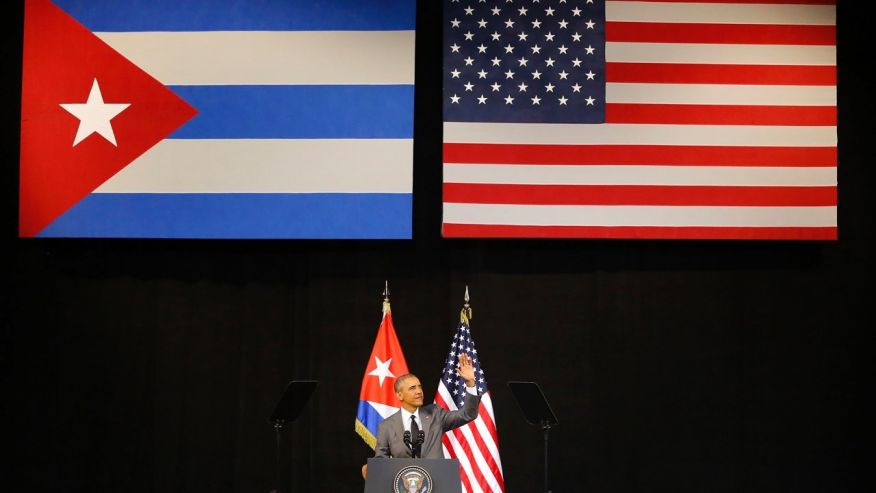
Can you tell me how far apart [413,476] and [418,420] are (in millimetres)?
1150

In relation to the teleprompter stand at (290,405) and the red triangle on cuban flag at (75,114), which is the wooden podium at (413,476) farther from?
the red triangle on cuban flag at (75,114)

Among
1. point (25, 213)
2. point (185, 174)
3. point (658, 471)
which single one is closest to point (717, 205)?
point (658, 471)

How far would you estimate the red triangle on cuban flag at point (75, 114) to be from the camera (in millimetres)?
5938

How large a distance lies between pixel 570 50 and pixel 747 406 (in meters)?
2.76

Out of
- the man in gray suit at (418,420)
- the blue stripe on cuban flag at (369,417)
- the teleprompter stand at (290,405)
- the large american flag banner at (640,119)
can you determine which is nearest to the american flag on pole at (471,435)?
the blue stripe on cuban flag at (369,417)

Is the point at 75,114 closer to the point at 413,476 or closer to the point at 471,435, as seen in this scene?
the point at 471,435

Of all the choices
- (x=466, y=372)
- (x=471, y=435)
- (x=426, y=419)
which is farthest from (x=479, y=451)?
(x=466, y=372)

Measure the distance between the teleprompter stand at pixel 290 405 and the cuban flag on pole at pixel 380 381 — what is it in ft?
2.02

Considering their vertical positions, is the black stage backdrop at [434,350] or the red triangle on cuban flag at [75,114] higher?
the red triangle on cuban flag at [75,114]

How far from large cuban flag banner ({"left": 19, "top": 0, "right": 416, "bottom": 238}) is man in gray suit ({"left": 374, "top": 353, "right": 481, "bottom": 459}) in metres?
1.36

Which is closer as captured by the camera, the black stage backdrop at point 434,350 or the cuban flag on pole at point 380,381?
the cuban flag on pole at point 380,381

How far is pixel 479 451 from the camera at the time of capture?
17.7 feet

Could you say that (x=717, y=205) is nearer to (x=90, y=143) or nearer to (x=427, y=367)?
(x=427, y=367)

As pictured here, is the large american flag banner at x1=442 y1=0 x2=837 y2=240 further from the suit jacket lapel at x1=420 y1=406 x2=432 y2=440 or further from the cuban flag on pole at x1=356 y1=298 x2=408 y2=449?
the suit jacket lapel at x1=420 y1=406 x2=432 y2=440
